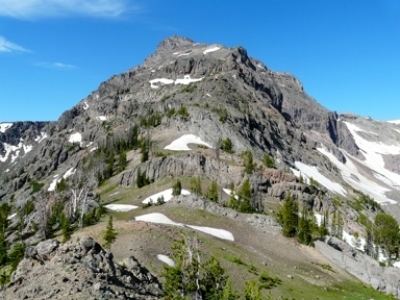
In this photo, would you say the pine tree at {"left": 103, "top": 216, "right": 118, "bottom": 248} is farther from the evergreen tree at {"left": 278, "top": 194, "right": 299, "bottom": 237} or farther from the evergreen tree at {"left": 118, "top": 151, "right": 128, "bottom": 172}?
the evergreen tree at {"left": 118, "top": 151, "right": 128, "bottom": 172}

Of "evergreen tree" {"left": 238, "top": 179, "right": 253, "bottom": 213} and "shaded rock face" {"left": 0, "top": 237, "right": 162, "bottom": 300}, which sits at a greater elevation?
"evergreen tree" {"left": 238, "top": 179, "right": 253, "bottom": 213}

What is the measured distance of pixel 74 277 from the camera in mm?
41812

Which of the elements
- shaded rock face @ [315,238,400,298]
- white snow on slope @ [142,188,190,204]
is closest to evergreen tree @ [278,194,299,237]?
shaded rock face @ [315,238,400,298]

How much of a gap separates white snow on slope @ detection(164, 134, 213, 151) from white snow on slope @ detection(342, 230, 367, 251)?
166ft

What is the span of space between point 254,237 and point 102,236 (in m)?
29.5

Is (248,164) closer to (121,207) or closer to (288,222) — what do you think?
(121,207)

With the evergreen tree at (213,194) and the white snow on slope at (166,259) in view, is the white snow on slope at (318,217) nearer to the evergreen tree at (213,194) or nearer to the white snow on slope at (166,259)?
the evergreen tree at (213,194)

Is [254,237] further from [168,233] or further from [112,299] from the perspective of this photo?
[112,299]

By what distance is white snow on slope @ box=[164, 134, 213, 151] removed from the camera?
163 metres

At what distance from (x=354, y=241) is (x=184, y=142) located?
6212cm

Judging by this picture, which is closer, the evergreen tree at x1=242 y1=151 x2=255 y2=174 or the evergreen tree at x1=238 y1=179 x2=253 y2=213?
the evergreen tree at x1=238 y1=179 x2=253 y2=213

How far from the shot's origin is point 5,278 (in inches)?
2255

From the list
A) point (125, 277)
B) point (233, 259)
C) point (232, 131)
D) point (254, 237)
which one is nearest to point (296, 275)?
point (233, 259)

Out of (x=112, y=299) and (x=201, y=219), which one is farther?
(x=201, y=219)
